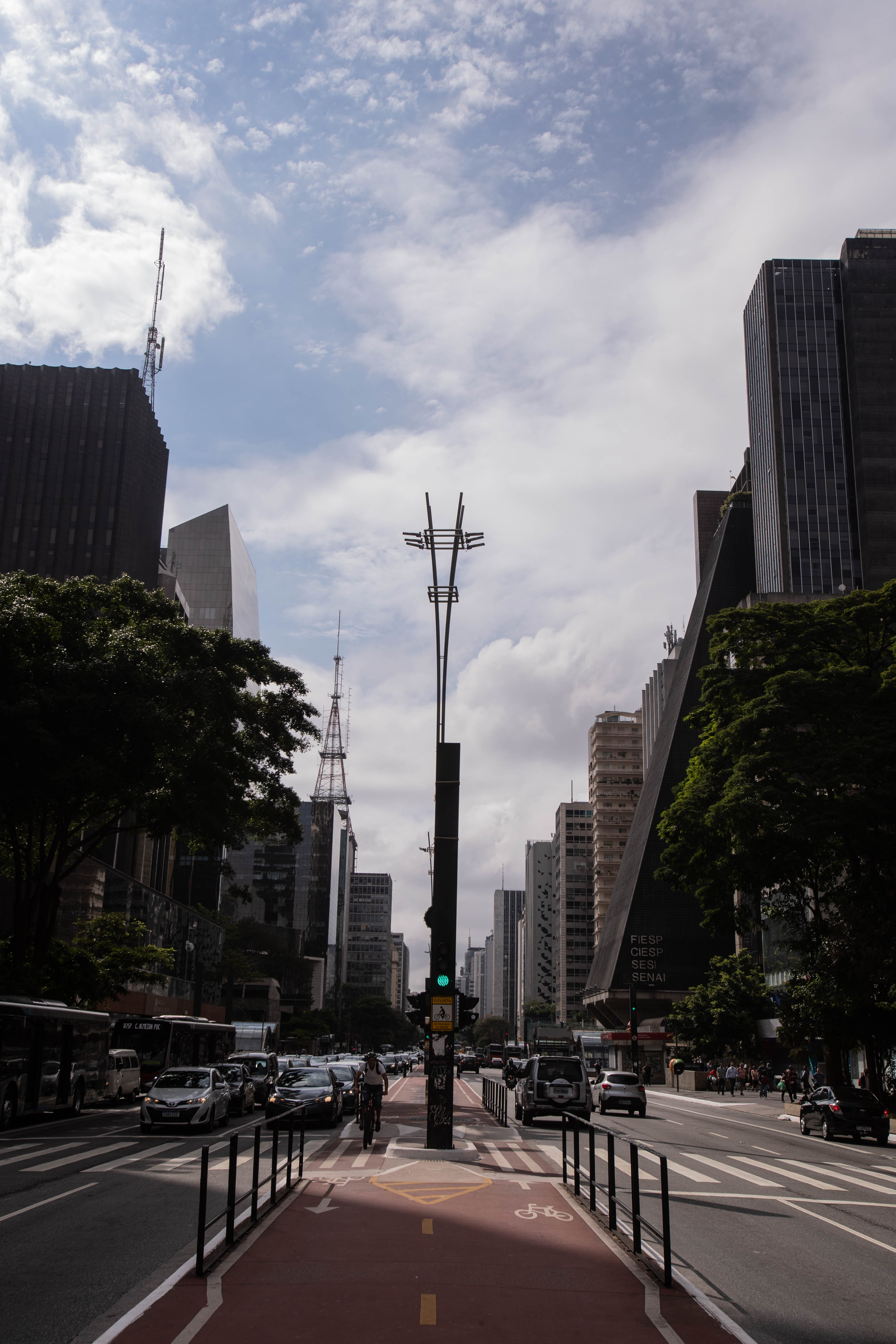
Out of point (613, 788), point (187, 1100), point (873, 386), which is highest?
point (873, 386)

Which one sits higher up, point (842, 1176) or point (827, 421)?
point (827, 421)

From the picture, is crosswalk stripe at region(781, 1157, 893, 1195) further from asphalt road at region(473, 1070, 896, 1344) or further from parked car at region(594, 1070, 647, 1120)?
parked car at region(594, 1070, 647, 1120)

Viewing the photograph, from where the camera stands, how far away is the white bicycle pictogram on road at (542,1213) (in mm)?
11953

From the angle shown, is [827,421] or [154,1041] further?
[827,421]

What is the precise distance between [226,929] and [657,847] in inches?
2226

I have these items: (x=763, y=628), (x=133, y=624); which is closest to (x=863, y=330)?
(x=763, y=628)

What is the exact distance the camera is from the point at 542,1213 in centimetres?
1231

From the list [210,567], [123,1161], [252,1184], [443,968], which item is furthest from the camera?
[210,567]

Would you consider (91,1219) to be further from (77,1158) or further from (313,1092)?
(313,1092)

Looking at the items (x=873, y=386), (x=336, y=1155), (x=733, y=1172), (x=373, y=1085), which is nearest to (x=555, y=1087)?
(x=373, y=1085)

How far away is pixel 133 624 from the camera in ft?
107

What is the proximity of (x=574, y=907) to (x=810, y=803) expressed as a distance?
146783mm

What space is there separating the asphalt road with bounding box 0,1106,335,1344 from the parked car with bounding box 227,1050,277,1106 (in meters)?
10.9

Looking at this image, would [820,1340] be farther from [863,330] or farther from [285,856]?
[285,856]
